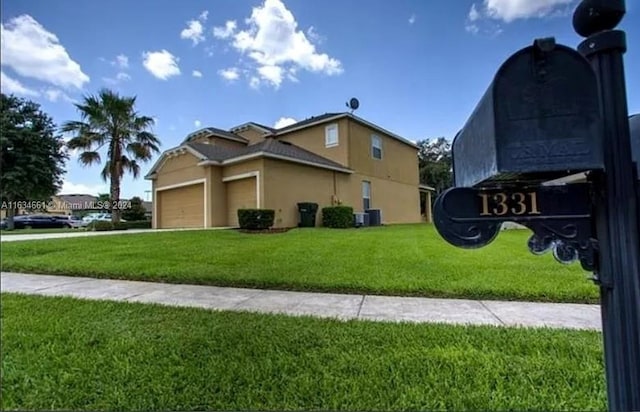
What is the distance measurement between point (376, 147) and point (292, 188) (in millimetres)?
7765

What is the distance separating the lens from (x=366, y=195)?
807 inches

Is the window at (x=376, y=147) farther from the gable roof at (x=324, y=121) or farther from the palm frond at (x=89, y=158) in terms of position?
the palm frond at (x=89, y=158)

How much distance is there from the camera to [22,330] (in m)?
2.68

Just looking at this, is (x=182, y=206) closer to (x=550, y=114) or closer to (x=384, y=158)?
(x=384, y=158)

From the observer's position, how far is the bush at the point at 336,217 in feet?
53.5

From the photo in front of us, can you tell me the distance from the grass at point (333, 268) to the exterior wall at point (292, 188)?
6019 millimetres

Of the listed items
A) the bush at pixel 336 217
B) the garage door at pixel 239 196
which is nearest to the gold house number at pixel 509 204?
the garage door at pixel 239 196

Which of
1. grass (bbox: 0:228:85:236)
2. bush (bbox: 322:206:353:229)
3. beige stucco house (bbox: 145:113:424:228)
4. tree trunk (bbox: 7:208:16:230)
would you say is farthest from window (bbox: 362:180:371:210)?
tree trunk (bbox: 7:208:16:230)

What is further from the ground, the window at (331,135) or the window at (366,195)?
the window at (331,135)

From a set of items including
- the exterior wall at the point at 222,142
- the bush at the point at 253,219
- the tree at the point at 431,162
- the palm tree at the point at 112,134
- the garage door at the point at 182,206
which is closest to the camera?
the palm tree at the point at 112,134

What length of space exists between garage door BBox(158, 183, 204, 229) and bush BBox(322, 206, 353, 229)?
5.46m

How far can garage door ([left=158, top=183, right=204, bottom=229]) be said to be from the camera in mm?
15742

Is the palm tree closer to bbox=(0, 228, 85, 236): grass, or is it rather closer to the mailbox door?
bbox=(0, 228, 85, 236): grass

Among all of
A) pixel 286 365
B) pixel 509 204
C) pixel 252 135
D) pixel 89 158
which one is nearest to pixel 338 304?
pixel 286 365
